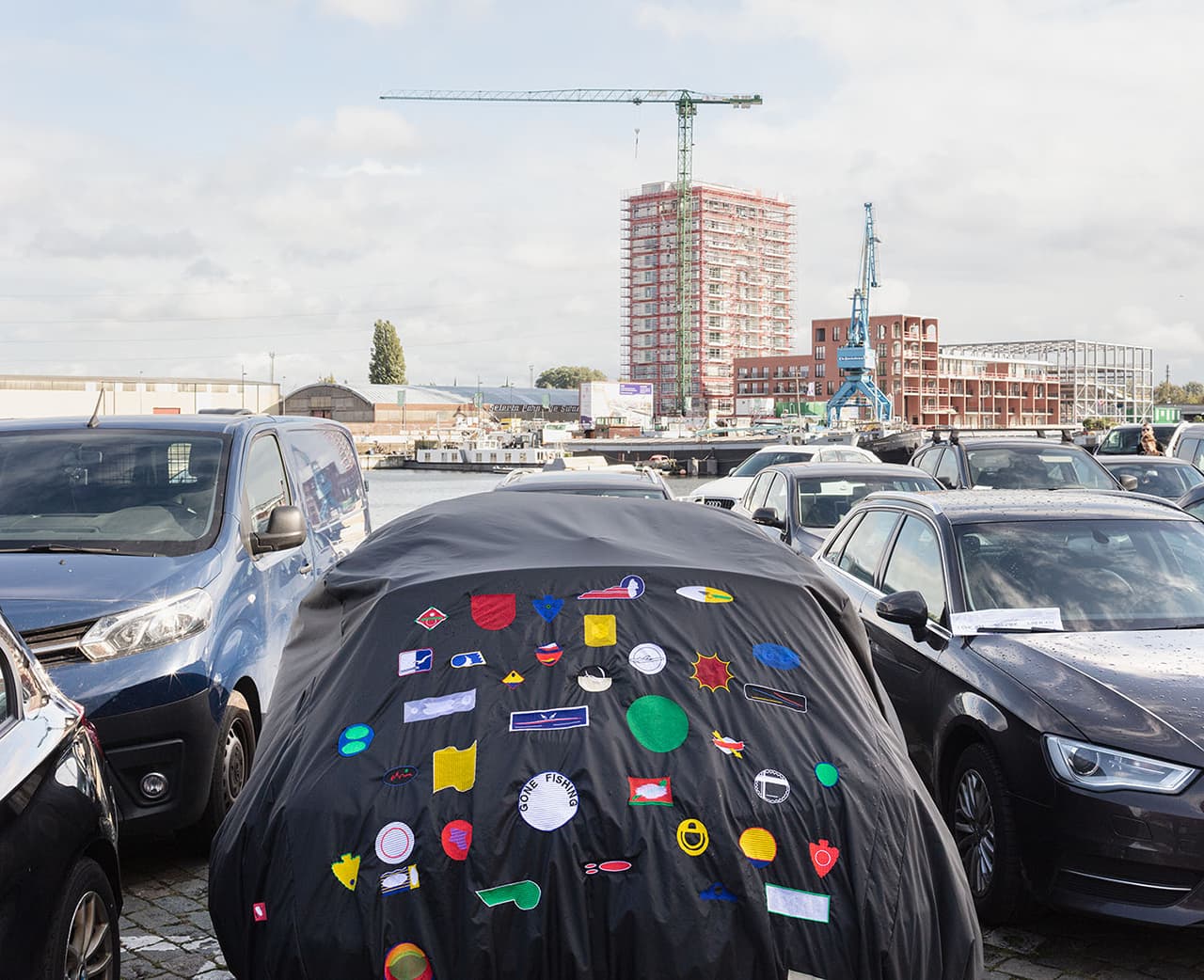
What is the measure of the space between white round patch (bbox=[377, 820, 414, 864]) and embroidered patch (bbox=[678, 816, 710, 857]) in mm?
590

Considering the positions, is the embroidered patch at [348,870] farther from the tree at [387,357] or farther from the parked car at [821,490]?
the tree at [387,357]

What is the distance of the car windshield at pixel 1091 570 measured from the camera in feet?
18.1

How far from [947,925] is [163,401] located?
121654 mm

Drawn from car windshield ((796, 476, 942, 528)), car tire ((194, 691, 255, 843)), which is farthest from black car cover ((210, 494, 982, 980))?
car windshield ((796, 476, 942, 528))

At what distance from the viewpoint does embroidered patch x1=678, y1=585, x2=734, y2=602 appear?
3217 mm

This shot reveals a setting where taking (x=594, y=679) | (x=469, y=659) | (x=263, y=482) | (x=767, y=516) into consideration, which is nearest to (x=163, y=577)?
(x=263, y=482)

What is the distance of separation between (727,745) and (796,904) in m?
0.39

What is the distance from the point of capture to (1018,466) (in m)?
14.1

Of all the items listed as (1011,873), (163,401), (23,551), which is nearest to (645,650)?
(1011,873)

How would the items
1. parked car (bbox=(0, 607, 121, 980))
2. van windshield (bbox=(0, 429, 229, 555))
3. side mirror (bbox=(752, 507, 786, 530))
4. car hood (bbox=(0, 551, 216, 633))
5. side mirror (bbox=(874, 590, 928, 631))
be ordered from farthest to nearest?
side mirror (bbox=(752, 507, 786, 530)), van windshield (bbox=(0, 429, 229, 555)), side mirror (bbox=(874, 590, 928, 631)), car hood (bbox=(0, 551, 216, 633)), parked car (bbox=(0, 607, 121, 980))

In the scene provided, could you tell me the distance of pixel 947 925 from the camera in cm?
282

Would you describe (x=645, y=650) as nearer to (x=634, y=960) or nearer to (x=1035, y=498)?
(x=634, y=960)

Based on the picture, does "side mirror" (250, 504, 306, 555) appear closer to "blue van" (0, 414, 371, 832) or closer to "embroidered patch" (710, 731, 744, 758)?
"blue van" (0, 414, 371, 832)

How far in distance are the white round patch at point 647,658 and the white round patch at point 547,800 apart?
1.23 ft
